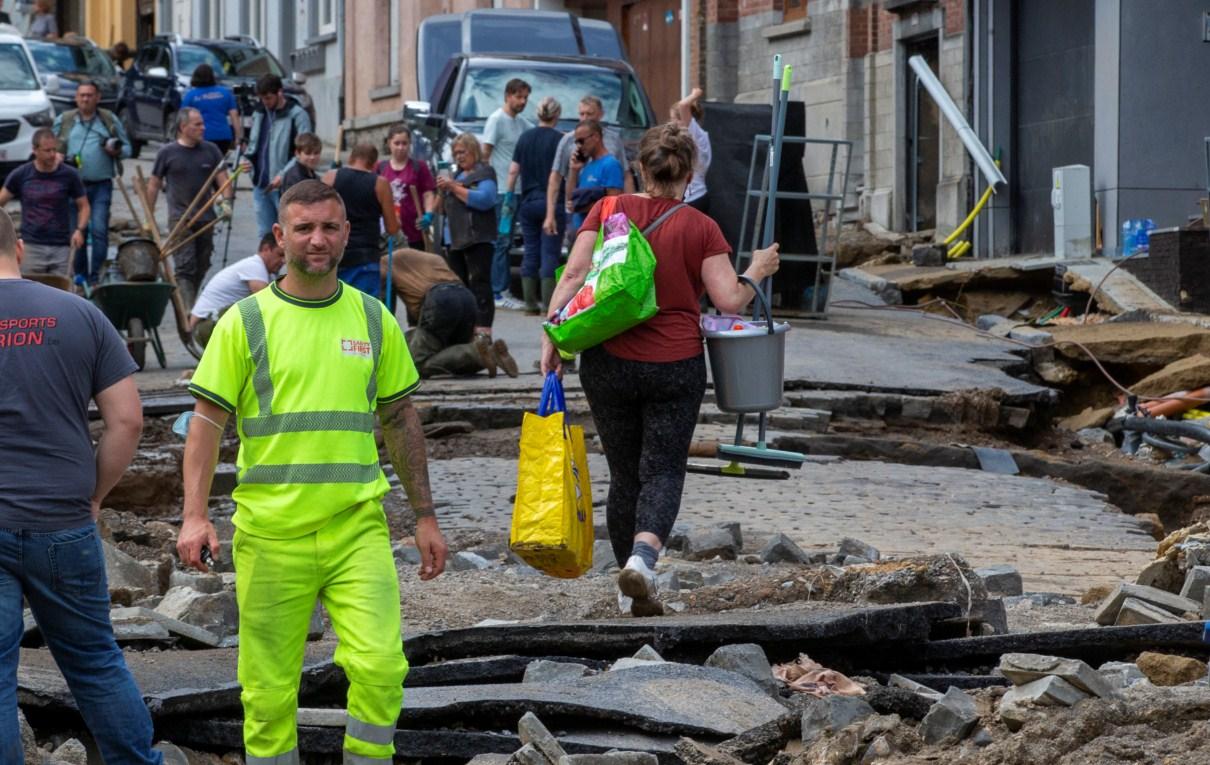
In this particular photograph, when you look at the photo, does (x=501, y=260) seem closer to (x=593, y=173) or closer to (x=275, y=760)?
(x=593, y=173)

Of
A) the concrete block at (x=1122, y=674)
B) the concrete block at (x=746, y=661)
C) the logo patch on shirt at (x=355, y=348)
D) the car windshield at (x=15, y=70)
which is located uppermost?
the car windshield at (x=15, y=70)

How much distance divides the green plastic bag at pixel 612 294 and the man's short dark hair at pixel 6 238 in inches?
103

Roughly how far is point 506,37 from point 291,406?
717 inches

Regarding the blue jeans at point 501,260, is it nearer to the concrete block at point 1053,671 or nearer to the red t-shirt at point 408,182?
the red t-shirt at point 408,182

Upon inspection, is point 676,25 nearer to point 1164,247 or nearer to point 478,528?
point 1164,247

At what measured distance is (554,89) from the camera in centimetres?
2059

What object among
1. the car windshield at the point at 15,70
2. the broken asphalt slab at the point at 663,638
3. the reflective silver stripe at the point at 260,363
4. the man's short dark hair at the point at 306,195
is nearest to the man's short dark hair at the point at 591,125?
the broken asphalt slab at the point at 663,638

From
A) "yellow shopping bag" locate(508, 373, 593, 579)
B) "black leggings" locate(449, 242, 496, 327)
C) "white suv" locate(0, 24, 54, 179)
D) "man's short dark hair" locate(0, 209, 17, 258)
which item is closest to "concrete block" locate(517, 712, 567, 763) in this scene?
"yellow shopping bag" locate(508, 373, 593, 579)

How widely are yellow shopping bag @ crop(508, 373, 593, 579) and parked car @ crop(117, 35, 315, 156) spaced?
27.3 m

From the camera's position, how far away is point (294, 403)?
5.12m

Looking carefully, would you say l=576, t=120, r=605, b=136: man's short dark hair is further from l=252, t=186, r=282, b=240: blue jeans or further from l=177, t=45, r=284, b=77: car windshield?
l=177, t=45, r=284, b=77: car windshield

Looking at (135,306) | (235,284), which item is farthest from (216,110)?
(235,284)

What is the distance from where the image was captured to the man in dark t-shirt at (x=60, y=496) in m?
4.81

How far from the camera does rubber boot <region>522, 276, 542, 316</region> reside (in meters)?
18.2
